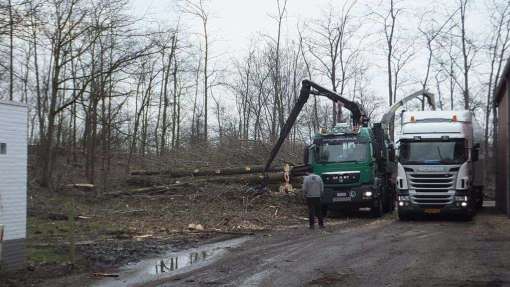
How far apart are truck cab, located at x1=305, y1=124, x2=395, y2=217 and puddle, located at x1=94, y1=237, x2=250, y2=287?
769cm

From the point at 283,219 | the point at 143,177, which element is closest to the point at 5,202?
the point at 283,219

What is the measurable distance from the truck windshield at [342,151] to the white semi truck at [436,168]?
1672 mm

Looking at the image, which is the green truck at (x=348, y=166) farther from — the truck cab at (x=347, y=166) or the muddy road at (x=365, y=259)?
the muddy road at (x=365, y=259)

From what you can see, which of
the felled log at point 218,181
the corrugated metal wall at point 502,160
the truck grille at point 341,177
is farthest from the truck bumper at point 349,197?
the corrugated metal wall at point 502,160

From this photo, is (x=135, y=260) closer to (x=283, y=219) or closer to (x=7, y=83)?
(x=283, y=219)

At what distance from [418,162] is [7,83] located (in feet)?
70.0

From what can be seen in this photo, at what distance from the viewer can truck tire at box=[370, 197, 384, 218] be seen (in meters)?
22.9

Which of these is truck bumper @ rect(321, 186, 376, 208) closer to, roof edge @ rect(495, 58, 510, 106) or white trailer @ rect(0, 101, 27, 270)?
roof edge @ rect(495, 58, 510, 106)

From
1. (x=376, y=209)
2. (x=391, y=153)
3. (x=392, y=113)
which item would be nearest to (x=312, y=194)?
(x=376, y=209)

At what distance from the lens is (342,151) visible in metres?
22.8

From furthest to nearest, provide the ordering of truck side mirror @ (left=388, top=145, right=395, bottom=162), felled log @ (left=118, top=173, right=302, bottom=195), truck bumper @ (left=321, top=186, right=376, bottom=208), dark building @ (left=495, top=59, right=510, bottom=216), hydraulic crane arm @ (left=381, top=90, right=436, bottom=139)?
1. hydraulic crane arm @ (left=381, top=90, right=436, bottom=139)
2. truck side mirror @ (left=388, top=145, right=395, bottom=162)
3. felled log @ (left=118, top=173, right=302, bottom=195)
4. dark building @ (left=495, top=59, right=510, bottom=216)
5. truck bumper @ (left=321, top=186, right=376, bottom=208)

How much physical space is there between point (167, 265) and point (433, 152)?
12255 mm

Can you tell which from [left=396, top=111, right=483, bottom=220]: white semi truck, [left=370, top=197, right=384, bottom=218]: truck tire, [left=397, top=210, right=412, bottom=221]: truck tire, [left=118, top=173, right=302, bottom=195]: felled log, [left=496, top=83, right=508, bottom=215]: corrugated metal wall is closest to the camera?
[left=396, top=111, right=483, bottom=220]: white semi truck

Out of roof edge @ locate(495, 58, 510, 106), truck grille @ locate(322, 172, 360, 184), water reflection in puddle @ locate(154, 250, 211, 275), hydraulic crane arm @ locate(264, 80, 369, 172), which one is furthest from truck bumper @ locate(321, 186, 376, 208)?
water reflection in puddle @ locate(154, 250, 211, 275)
